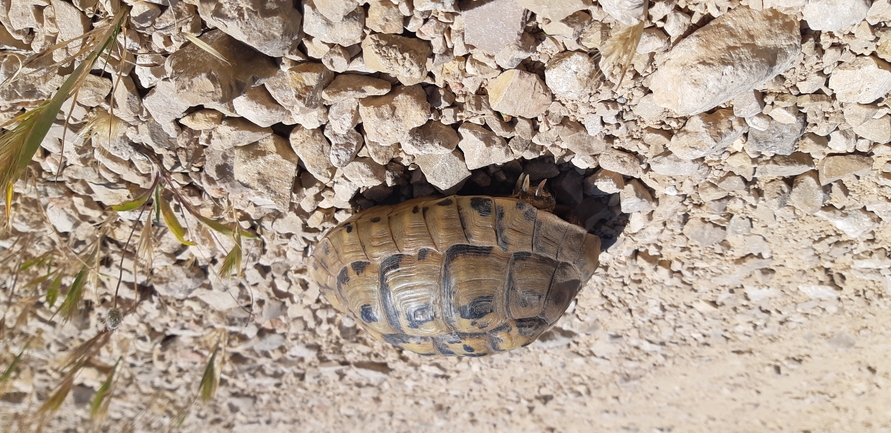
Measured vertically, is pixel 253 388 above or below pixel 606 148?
below

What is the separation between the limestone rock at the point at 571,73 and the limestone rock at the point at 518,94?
34mm

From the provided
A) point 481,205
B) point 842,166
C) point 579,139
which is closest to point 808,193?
point 842,166

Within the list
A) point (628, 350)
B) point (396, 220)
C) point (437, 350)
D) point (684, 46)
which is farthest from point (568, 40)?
point (628, 350)

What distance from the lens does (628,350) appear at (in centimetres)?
241

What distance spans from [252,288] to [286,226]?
410 mm

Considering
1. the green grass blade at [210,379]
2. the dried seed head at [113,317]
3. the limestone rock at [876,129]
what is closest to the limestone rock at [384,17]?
the limestone rock at [876,129]

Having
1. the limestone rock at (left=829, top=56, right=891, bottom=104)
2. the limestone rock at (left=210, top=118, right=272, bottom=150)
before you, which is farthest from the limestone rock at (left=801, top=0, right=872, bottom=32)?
the limestone rock at (left=210, top=118, right=272, bottom=150)

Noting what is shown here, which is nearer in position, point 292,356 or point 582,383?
point 292,356

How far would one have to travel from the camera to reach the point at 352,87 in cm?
137

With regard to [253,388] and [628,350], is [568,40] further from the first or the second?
[253,388]

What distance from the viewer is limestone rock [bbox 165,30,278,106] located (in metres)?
1.25

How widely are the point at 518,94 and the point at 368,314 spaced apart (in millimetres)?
701

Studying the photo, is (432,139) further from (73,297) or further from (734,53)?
(73,297)

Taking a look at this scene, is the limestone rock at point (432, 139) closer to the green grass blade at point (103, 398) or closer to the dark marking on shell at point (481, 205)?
the dark marking on shell at point (481, 205)
